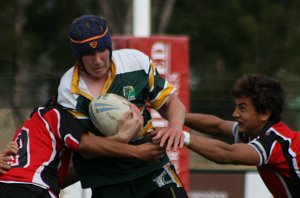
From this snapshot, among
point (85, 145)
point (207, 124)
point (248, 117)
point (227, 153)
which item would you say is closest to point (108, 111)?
point (85, 145)

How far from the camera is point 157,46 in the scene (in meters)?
7.41

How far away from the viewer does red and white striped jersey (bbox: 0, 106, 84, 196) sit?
17.7 feet

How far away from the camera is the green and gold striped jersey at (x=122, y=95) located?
17.7 feet

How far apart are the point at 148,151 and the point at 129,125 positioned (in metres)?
0.19

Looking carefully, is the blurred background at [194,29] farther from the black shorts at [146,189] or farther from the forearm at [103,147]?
the forearm at [103,147]

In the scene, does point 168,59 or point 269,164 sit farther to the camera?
point 168,59

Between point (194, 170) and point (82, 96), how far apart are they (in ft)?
13.0

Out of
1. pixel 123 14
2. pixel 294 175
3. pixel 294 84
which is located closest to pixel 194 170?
pixel 294 84

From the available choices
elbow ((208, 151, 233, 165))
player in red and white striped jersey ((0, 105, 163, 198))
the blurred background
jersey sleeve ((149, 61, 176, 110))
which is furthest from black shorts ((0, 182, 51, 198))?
the blurred background

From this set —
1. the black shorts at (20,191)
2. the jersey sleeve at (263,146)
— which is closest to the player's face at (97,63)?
the black shorts at (20,191)

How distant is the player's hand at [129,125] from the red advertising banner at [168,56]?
6.69ft

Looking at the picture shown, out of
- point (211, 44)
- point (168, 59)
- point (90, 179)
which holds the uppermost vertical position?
point (168, 59)

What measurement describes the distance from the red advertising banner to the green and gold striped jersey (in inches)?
70.7

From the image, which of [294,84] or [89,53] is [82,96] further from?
[294,84]
